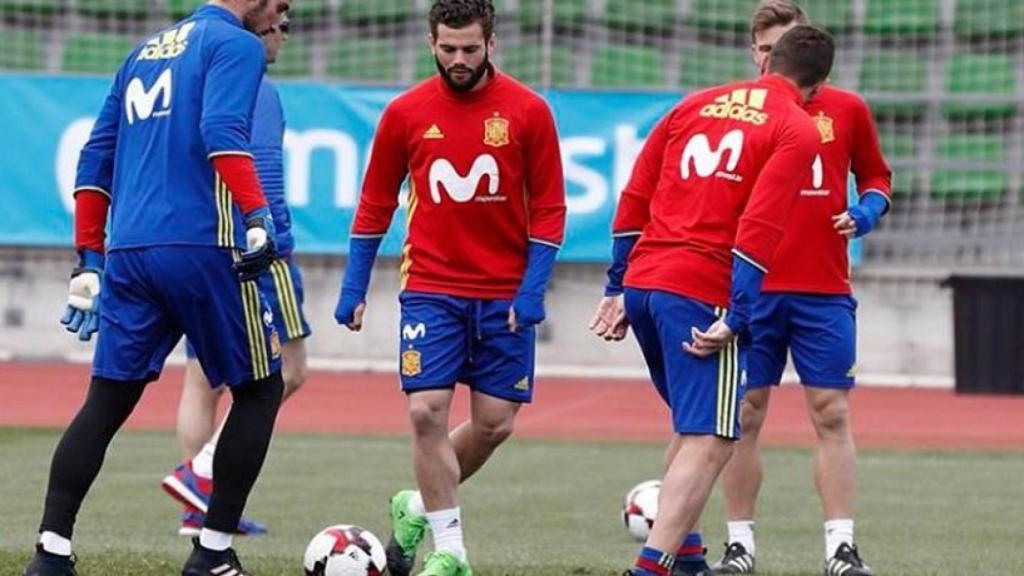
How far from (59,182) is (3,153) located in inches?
25.1

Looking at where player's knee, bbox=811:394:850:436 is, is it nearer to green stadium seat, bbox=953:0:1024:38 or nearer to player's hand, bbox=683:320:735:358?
player's hand, bbox=683:320:735:358

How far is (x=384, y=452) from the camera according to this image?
15062 millimetres

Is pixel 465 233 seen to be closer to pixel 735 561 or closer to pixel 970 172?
pixel 735 561

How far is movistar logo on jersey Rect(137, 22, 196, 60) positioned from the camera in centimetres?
736

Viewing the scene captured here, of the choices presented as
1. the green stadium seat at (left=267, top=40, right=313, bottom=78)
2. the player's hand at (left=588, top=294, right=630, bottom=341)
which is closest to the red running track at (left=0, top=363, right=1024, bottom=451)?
Result: the green stadium seat at (left=267, top=40, right=313, bottom=78)

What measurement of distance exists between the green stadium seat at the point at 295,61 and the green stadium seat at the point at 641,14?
325cm

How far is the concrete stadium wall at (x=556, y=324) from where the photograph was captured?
21.9 metres

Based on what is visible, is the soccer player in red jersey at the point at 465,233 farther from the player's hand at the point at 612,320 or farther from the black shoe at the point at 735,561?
the black shoe at the point at 735,561

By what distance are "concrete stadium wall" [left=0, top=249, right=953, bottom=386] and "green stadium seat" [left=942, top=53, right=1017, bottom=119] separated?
1956 millimetres

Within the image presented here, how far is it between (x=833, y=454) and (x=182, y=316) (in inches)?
117

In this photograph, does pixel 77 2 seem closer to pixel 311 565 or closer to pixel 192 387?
pixel 192 387

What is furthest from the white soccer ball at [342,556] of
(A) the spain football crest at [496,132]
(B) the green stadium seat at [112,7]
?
(B) the green stadium seat at [112,7]

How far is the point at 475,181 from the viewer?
8.11 meters

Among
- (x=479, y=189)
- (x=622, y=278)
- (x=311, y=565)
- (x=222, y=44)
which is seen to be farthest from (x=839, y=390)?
(x=222, y=44)
